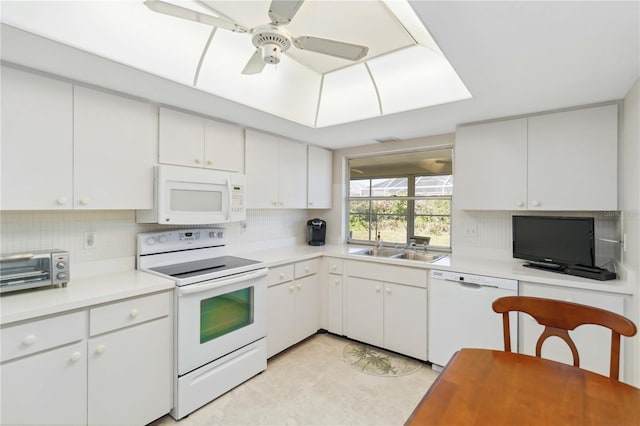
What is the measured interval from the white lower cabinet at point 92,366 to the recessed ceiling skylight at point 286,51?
1.40 meters

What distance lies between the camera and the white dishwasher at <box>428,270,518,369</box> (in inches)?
89.9

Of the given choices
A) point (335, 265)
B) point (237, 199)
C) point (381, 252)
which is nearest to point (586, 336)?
point (381, 252)

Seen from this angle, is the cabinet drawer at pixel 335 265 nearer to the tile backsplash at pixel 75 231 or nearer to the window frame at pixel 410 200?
the window frame at pixel 410 200

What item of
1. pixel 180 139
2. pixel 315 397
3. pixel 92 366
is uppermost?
pixel 180 139

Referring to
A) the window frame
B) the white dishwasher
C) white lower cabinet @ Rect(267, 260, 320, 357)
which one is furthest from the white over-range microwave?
the white dishwasher

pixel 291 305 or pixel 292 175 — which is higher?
pixel 292 175

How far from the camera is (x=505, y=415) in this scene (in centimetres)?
91

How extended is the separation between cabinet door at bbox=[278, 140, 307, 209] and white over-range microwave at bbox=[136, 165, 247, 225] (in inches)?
23.8

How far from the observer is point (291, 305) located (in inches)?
114

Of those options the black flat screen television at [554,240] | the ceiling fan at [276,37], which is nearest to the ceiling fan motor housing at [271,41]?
the ceiling fan at [276,37]

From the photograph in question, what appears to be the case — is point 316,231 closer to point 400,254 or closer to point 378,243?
point 378,243

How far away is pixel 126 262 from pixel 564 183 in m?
3.38

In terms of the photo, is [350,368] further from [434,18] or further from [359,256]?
[434,18]

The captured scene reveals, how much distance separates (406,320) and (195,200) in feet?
6.83
